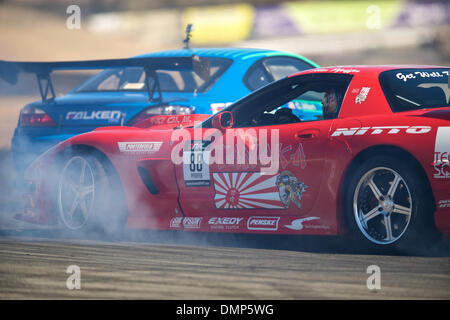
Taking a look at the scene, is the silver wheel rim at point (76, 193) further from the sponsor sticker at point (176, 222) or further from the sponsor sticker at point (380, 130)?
the sponsor sticker at point (380, 130)

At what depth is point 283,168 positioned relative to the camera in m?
6.23

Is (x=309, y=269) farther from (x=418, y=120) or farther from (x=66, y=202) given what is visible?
(x=66, y=202)

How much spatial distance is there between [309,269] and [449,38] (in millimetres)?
29667

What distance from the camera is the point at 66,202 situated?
7.41 m

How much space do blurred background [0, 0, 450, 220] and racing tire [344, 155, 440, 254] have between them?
2334cm

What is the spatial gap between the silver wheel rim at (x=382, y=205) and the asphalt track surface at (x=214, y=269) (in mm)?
156

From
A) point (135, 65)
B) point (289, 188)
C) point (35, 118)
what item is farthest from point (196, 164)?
point (35, 118)

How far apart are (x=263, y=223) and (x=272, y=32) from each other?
32.0 m

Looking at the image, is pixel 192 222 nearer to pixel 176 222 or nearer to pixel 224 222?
pixel 176 222

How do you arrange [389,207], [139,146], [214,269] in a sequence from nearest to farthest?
[214,269]
[389,207]
[139,146]

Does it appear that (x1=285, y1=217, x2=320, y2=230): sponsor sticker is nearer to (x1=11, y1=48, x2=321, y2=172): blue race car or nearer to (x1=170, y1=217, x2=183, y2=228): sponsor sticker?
(x1=170, y1=217, x2=183, y2=228): sponsor sticker

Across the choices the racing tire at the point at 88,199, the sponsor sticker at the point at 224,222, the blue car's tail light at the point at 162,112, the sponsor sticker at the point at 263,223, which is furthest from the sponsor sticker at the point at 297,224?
the blue car's tail light at the point at 162,112

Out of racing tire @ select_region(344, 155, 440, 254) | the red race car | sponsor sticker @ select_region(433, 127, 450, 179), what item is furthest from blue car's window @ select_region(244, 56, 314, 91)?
sponsor sticker @ select_region(433, 127, 450, 179)
